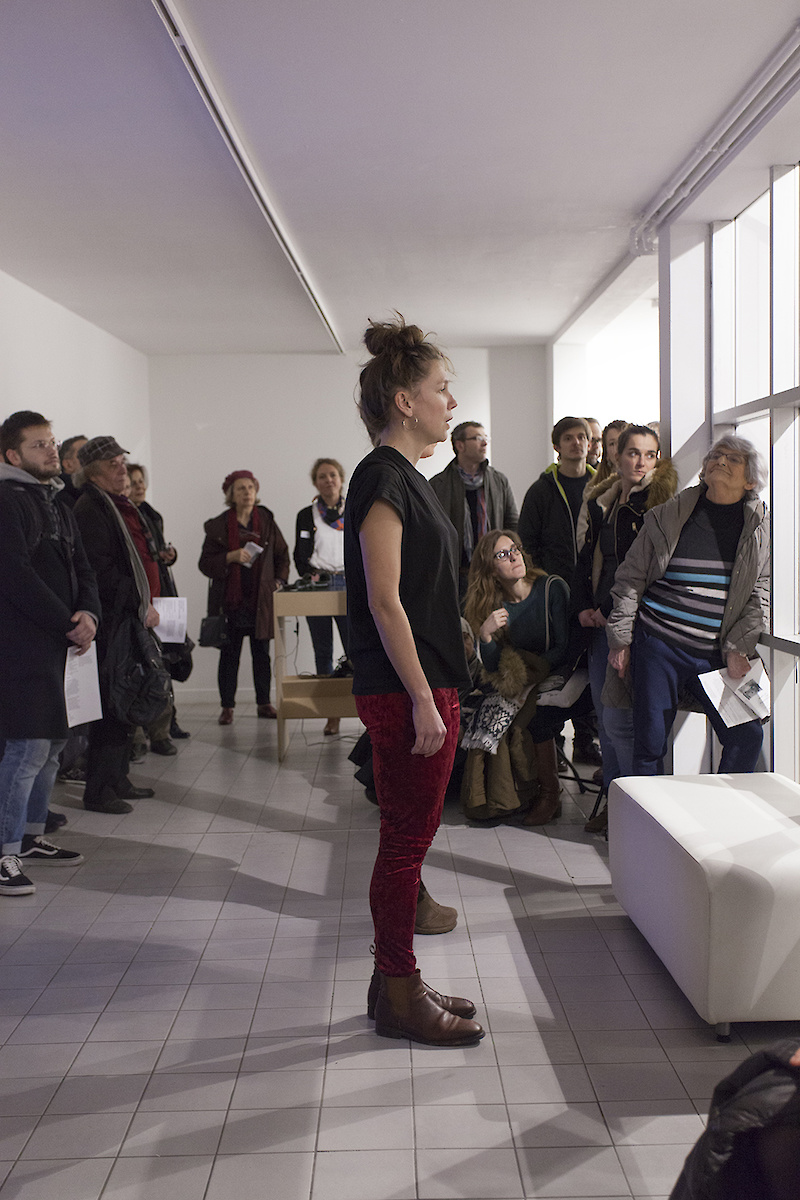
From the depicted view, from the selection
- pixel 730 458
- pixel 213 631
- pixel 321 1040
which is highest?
pixel 730 458

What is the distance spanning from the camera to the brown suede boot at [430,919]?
3.00m

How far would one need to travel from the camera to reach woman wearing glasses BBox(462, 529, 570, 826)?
404 centimetres

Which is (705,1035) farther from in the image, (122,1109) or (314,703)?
(314,703)

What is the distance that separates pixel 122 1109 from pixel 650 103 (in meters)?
3.01

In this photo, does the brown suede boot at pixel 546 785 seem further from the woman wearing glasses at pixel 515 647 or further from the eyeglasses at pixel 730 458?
the eyeglasses at pixel 730 458

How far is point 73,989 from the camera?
2.69 meters

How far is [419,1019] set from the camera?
2.34 meters

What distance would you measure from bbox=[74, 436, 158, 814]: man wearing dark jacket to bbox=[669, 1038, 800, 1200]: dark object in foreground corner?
136 inches

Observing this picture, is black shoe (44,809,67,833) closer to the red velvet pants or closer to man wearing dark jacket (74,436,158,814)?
man wearing dark jacket (74,436,158,814)

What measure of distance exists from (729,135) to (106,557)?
2.85 meters

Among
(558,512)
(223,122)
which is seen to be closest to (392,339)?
(223,122)

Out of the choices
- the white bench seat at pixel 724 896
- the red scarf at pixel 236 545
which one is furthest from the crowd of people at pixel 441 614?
the red scarf at pixel 236 545

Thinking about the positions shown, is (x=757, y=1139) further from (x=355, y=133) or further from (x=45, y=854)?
(x=45, y=854)

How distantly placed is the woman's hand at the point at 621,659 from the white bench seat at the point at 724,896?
0.86 meters
